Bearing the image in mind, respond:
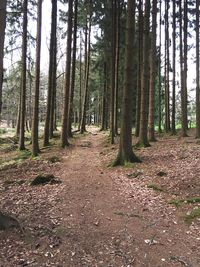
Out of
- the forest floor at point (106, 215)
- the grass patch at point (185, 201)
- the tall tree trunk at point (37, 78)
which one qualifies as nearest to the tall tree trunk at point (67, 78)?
the tall tree trunk at point (37, 78)

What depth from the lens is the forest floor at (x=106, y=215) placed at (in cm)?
532

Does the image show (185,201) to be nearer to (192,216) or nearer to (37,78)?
(192,216)

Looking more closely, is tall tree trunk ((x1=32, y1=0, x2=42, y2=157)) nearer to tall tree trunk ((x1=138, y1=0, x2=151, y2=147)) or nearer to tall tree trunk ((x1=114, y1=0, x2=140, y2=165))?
tall tree trunk ((x1=114, y1=0, x2=140, y2=165))

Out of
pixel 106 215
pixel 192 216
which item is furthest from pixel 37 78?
pixel 192 216

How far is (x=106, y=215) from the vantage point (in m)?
7.25

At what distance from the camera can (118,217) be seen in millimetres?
7117

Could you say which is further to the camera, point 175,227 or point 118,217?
point 118,217

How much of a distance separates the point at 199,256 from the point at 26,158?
466 inches

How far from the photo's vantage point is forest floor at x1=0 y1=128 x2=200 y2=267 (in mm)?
5316

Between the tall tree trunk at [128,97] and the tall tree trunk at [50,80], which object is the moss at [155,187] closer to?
the tall tree trunk at [128,97]

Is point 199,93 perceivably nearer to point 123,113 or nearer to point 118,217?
point 123,113

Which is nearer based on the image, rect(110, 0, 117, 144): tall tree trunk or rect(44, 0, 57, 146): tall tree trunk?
rect(44, 0, 57, 146): tall tree trunk

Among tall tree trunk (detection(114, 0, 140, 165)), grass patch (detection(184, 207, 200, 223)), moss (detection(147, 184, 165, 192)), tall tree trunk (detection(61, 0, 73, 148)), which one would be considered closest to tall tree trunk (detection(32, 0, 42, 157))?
tall tree trunk (detection(61, 0, 73, 148))

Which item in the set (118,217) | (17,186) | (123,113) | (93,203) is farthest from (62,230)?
(123,113)
